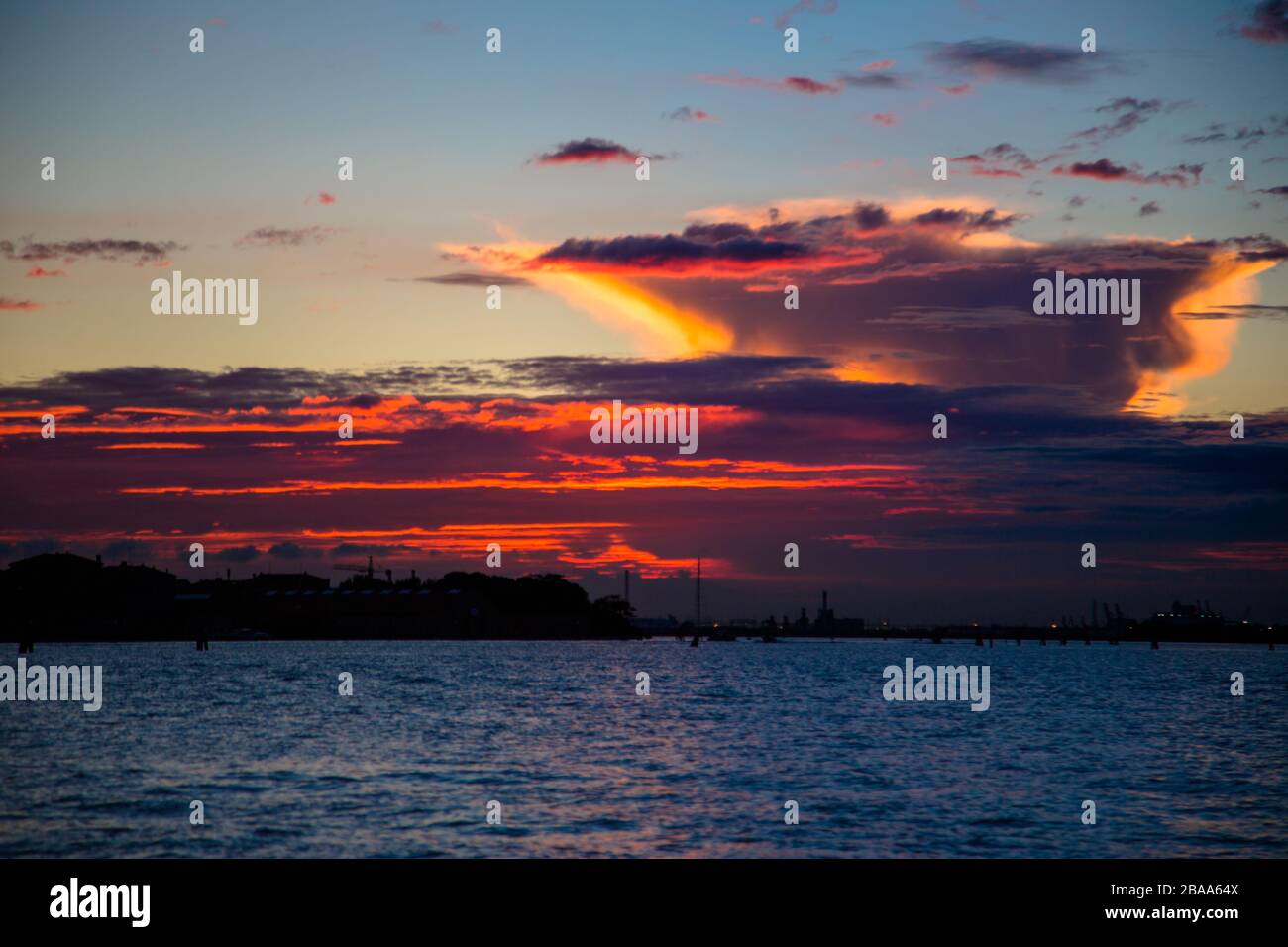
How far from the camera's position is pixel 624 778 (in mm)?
54031

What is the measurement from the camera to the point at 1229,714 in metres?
104

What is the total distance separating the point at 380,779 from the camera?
52.1 metres

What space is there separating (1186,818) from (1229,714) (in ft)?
211

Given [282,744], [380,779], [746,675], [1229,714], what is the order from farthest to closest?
[746,675], [1229,714], [282,744], [380,779]

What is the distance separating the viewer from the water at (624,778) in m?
39.3

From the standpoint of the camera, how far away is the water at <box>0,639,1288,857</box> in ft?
129

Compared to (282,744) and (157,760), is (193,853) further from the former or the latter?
(282,744)

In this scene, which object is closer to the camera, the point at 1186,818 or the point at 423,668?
the point at 1186,818

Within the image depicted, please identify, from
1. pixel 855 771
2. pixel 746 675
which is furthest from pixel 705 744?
pixel 746 675
